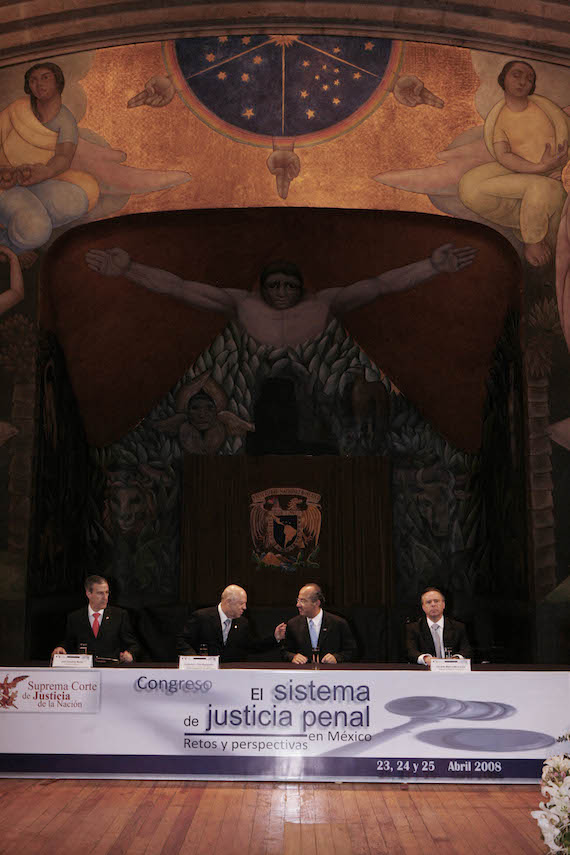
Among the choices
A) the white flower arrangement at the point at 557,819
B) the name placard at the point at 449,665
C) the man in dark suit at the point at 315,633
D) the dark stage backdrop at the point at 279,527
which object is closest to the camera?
the white flower arrangement at the point at 557,819

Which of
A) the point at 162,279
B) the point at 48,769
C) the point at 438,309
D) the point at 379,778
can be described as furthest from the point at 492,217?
the point at 48,769

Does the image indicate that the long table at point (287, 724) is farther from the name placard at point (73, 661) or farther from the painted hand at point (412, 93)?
the painted hand at point (412, 93)

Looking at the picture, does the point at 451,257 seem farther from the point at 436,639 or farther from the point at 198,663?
the point at 198,663

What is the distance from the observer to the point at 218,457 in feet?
38.4

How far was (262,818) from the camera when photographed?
5.16m

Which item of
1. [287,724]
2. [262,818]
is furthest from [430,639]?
[262,818]

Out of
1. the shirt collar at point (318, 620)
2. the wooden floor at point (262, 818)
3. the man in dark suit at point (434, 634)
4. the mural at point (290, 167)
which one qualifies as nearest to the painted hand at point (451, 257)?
the mural at point (290, 167)

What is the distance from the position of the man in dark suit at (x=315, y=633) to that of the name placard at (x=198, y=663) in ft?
3.14

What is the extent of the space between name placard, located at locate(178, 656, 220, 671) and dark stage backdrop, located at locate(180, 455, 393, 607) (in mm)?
5187

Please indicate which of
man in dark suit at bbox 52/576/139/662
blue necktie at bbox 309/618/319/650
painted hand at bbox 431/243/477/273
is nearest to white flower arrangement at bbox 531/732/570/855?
blue necktie at bbox 309/618/319/650

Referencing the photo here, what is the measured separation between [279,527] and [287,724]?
5603mm

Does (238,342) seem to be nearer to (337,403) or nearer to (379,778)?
(337,403)

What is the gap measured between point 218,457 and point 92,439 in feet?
5.90

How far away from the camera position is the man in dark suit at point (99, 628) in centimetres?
705
